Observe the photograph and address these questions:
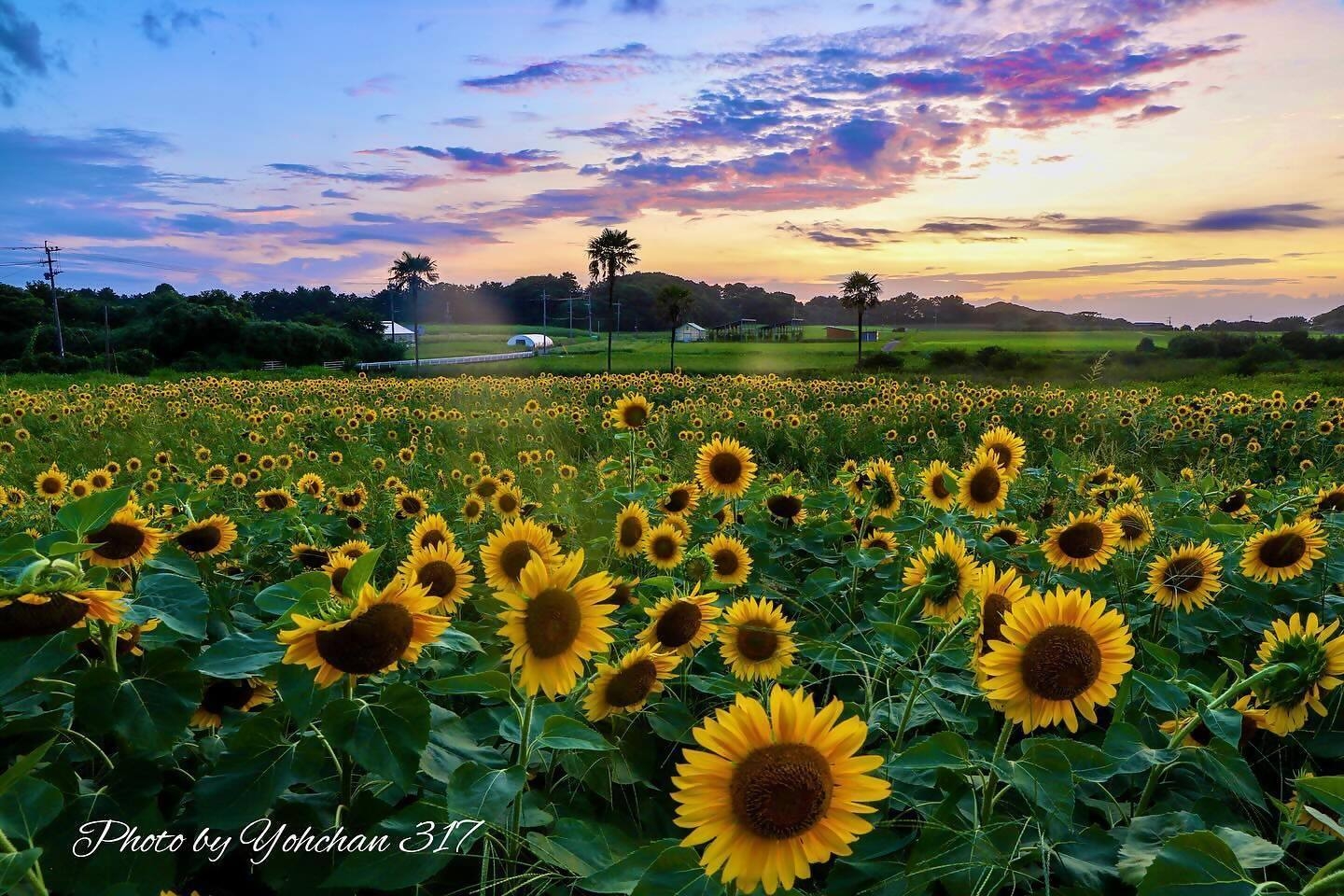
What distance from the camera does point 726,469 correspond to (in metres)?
3.69

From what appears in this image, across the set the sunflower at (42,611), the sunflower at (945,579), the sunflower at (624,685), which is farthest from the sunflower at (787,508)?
the sunflower at (42,611)

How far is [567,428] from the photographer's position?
33.4ft

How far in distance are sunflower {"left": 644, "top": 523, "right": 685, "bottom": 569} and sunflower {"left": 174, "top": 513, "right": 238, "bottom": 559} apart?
151 cm

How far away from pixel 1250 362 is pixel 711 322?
3862 inches

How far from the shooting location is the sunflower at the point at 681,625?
78.5 inches

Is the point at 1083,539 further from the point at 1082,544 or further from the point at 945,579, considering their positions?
the point at 945,579

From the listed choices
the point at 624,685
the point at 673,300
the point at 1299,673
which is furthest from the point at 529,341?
the point at 1299,673

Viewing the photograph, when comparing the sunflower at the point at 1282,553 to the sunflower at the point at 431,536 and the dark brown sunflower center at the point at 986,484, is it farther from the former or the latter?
the sunflower at the point at 431,536

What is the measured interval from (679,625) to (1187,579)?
6.37 ft

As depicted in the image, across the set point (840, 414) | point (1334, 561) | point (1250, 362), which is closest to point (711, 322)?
point (1250, 362)

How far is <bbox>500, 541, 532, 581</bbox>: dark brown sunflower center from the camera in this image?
2109 millimetres

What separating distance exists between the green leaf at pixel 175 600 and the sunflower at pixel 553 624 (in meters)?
0.62

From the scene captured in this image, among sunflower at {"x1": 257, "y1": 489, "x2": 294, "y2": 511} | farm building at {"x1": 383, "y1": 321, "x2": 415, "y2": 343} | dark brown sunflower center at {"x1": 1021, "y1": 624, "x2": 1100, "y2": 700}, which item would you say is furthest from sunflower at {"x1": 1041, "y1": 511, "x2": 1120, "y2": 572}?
farm building at {"x1": 383, "y1": 321, "x2": 415, "y2": 343}

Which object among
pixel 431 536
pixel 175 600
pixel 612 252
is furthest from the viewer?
pixel 612 252
